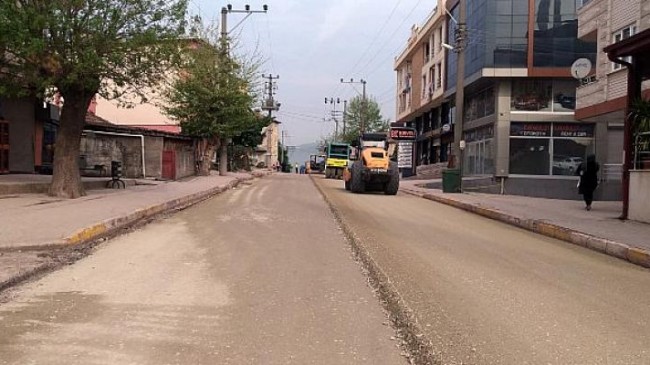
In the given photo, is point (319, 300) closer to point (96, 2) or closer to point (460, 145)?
point (96, 2)

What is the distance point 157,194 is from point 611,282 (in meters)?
15.7

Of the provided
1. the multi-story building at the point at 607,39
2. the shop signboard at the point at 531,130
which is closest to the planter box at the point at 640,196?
the multi-story building at the point at 607,39

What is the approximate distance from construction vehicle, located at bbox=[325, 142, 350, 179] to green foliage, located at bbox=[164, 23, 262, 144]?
17684mm

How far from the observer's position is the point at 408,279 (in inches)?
329

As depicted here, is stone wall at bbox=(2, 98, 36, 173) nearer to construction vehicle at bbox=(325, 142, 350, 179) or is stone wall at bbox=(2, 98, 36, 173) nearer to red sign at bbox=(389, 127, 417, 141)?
construction vehicle at bbox=(325, 142, 350, 179)

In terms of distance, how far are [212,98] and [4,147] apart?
14.0m

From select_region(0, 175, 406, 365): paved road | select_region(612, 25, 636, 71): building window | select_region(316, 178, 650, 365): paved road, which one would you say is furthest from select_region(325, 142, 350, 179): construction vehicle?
select_region(0, 175, 406, 365): paved road

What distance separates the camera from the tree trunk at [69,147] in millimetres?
18000

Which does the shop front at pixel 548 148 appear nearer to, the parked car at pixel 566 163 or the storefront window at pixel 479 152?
the parked car at pixel 566 163

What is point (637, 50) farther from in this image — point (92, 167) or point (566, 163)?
point (92, 167)

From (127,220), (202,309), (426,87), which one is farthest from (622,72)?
(426,87)

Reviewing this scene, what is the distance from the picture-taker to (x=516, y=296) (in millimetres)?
7559

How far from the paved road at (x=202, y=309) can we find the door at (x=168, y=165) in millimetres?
22296

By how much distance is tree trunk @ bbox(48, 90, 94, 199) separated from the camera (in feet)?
59.1
